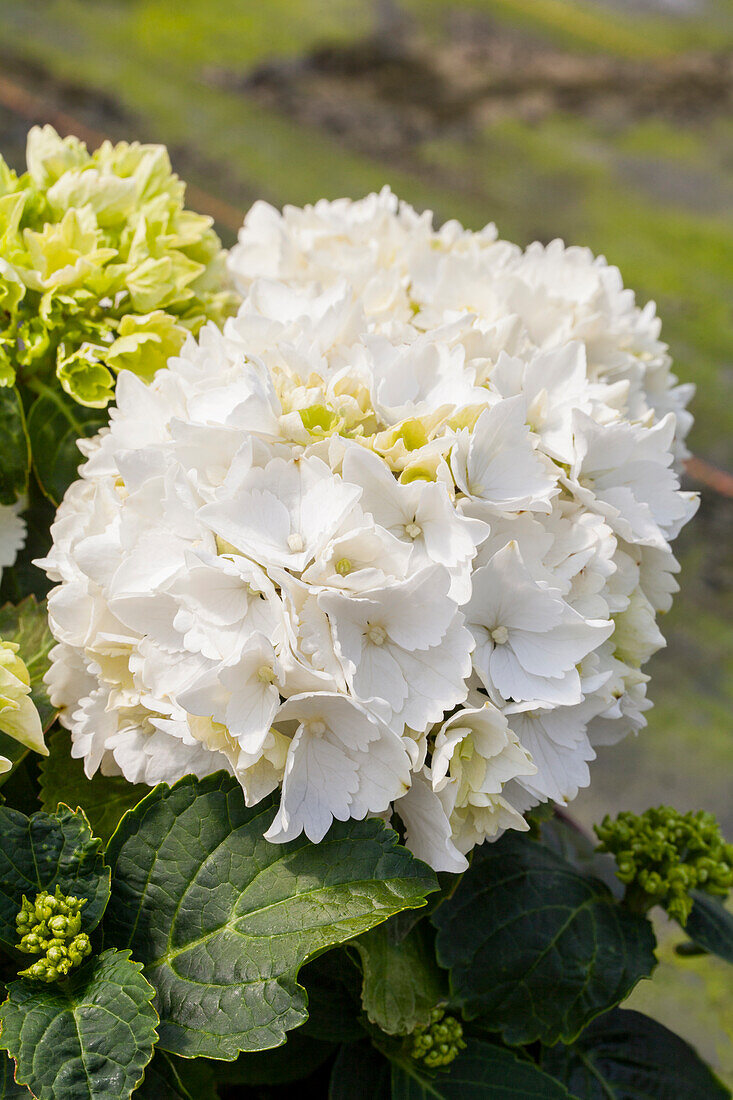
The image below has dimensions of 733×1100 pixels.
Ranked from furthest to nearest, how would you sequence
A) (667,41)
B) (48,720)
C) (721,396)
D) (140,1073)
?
(667,41) < (721,396) < (48,720) < (140,1073)

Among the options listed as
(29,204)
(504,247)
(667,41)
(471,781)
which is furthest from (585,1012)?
(667,41)

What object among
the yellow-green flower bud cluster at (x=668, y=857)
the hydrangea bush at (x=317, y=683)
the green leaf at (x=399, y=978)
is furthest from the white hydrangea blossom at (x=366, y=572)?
the yellow-green flower bud cluster at (x=668, y=857)

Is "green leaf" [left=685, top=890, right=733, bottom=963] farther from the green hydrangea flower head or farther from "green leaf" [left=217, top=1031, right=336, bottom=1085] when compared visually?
the green hydrangea flower head

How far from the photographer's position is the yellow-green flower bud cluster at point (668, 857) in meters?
0.88

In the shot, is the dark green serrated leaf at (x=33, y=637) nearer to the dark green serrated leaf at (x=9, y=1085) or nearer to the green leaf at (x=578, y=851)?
the dark green serrated leaf at (x=9, y=1085)

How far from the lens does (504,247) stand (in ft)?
3.13

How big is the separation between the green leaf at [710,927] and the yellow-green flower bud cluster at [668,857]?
A: 26 millimetres

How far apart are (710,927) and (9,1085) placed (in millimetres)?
607

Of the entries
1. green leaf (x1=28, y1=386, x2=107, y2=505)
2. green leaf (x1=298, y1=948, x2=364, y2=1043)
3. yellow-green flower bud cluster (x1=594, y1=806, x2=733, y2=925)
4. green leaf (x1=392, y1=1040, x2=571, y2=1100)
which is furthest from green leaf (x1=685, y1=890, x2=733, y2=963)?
green leaf (x1=28, y1=386, x2=107, y2=505)

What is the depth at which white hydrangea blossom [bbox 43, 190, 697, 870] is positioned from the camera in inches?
23.9

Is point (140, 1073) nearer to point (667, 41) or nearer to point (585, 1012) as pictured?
point (585, 1012)

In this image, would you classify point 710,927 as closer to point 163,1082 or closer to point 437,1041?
point 437,1041

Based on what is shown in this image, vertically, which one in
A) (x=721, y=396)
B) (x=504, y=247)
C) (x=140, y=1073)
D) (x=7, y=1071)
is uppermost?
(x=504, y=247)

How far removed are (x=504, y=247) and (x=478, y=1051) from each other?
2.29ft
